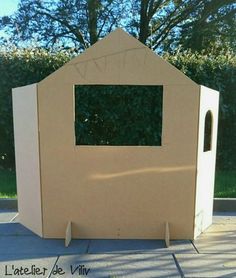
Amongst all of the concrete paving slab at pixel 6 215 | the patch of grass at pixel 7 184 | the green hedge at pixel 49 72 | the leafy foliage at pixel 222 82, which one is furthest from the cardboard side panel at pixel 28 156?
the leafy foliage at pixel 222 82

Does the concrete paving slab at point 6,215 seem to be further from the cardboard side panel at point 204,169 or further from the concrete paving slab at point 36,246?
the cardboard side panel at point 204,169

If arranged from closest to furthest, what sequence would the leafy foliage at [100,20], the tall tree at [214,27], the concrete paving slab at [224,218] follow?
1. the concrete paving slab at [224,218]
2. the tall tree at [214,27]
3. the leafy foliage at [100,20]

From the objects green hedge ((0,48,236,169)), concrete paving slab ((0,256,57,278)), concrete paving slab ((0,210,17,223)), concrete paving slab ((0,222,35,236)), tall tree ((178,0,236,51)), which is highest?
tall tree ((178,0,236,51))

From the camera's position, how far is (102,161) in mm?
4273

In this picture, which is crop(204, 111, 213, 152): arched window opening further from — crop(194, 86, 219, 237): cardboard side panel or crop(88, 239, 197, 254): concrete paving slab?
crop(88, 239, 197, 254): concrete paving slab

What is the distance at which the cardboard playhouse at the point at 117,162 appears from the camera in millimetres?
4137

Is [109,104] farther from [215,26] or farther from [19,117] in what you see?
[215,26]

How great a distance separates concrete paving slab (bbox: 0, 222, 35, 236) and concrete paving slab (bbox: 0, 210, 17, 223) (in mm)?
203

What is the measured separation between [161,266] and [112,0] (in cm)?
1770

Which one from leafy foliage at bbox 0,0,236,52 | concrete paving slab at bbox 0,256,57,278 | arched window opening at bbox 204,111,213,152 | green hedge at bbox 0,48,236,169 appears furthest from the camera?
leafy foliage at bbox 0,0,236,52

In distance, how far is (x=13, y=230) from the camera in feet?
15.7

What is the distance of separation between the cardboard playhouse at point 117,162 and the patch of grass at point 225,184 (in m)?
1.97

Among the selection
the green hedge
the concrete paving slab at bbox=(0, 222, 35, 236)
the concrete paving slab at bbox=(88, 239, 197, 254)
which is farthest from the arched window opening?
the concrete paving slab at bbox=(0, 222, 35, 236)

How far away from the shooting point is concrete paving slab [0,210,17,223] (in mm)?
5219
